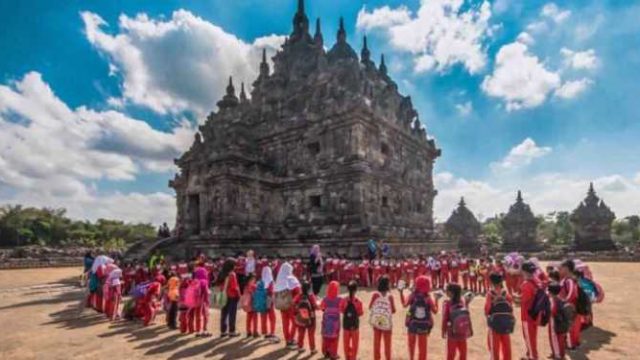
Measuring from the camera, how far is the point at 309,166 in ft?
74.2

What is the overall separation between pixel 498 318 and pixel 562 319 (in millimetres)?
1336

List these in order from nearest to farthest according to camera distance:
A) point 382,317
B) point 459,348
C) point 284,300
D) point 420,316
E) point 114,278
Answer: point 459,348, point 420,316, point 382,317, point 284,300, point 114,278

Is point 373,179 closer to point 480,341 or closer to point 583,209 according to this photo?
point 480,341

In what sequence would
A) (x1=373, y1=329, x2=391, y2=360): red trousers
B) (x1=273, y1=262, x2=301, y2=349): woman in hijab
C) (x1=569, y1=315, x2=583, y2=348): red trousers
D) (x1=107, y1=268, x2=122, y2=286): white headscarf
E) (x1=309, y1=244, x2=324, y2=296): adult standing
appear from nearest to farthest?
(x1=373, y1=329, x2=391, y2=360): red trousers
(x1=569, y1=315, x2=583, y2=348): red trousers
(x1=273, y1=262, x2=301, y2=349): woman in hijab
(x1=107, y1=268, x2=122, y2=286): white headscarf
(x1=309, y1=244, x2=324, y2=296): adult standing

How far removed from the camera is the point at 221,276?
6867 millimetres

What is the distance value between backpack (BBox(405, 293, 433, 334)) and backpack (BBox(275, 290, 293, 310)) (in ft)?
7.25

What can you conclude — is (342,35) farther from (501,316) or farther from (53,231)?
(53,231)

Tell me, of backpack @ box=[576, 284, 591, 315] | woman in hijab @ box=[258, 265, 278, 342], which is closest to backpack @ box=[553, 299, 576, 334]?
backpack @ box=[576, 284, 591, 315]

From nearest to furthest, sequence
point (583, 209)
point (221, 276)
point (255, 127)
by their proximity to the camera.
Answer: point (221, 276) → point (255, 127) → point (583, 209)

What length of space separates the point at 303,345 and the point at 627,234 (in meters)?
67.9

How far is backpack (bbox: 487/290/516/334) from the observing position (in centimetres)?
465

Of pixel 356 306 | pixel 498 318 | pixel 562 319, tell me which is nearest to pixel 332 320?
pixel 356 306

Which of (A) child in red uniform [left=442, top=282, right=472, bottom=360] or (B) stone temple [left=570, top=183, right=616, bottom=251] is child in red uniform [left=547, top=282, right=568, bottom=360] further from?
(B) stone temple [left=570, top=183, right=616, bottom=251]

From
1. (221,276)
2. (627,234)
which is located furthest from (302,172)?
(627,234)
